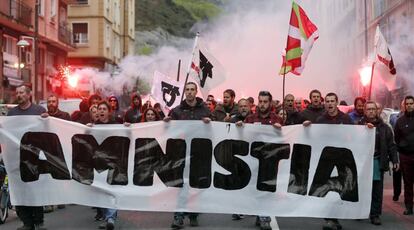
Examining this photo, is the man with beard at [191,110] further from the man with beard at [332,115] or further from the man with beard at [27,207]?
the man with beard at [27,207]

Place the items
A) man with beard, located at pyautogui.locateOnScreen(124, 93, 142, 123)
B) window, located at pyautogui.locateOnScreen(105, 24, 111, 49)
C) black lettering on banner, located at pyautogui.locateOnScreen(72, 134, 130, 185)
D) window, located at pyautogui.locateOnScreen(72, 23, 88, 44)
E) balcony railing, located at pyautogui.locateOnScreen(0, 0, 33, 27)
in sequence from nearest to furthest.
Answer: black lettering on banner, located at pyautogui.locateOnScreen(72, 134, 130, 185) < man with beard, located at pyautogui.locateOnScreen(124, 93, 142, 123) < balcony railing, located at pyautogui.locateOnScreen(0, 0, 33, 27) < window, located at pyautogui.locateOnScreen(72, 23, 88, 44) < window, located at pyautogui.locateOnScreen(105, 24, 111, 49)

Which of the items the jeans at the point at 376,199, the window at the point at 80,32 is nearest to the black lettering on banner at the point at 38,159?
the jeans at the point at 376,199

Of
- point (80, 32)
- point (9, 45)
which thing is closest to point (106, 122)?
point (9, 45)

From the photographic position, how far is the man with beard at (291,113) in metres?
9.74

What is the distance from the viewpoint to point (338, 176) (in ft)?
25.4

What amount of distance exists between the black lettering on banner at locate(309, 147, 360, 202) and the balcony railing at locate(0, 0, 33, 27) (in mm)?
21420

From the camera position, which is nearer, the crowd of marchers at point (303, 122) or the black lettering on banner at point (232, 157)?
the crowd of marchers at point (303, 122)

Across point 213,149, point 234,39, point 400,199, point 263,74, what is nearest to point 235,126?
point 213,149

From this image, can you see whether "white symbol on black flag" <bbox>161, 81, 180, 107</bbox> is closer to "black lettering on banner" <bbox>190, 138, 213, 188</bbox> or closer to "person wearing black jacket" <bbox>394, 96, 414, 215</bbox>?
"black lettering on banner" <bbox>190, 138, 213, 188</bbox>

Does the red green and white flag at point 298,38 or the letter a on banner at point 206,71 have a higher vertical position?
the red green and white flag at point 298,38

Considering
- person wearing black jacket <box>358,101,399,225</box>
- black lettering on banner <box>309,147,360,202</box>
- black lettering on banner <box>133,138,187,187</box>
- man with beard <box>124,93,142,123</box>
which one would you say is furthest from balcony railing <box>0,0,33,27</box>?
black lettering on banner <box>309,147,360,202</box>

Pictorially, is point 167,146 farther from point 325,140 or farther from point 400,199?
point 400,199

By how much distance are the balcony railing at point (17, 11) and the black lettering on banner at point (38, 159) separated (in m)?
19.7

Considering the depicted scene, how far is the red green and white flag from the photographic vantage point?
Answer: 9289mm
